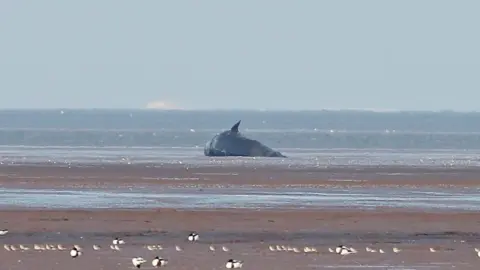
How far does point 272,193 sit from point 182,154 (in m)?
25.4

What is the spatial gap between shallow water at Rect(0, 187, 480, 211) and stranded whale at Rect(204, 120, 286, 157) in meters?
20.5

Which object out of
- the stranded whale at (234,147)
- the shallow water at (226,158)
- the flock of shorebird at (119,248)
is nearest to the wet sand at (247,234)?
the flock of shorebird at (119,248)

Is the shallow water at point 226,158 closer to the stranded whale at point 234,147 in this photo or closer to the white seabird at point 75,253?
the stranded whale at point 234,147

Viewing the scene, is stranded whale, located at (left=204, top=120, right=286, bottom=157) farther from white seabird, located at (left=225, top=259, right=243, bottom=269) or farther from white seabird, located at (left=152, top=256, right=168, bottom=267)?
white seabird, located at (left=225, top=259, right=243, bottom=269)

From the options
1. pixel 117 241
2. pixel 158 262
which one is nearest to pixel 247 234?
pixel 117 241

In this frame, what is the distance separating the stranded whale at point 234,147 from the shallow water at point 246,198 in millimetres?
20487

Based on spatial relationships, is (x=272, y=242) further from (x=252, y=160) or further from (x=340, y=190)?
(x=252, y=160)

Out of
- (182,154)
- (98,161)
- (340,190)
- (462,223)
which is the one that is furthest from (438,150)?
(462,223)

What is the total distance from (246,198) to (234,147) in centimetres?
2433

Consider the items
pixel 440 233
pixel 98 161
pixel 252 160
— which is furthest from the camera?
pixel 252 160

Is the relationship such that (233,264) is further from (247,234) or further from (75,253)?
(247,234)

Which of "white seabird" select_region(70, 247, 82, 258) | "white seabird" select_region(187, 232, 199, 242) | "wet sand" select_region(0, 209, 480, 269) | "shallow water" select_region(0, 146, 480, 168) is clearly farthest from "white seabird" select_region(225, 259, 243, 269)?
"shallow water" select_region(0, 146, 480, 168)

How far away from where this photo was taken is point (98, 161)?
4922 centimetres

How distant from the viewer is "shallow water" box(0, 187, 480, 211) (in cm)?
2956
